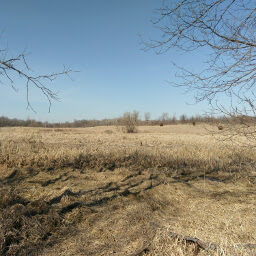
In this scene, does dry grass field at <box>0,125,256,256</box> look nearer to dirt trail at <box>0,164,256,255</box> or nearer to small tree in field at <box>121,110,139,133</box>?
dirt trail at <box>0,164,256,255</box>

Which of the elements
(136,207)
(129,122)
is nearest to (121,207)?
(136,207)

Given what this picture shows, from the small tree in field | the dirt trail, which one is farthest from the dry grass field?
the small tree in field

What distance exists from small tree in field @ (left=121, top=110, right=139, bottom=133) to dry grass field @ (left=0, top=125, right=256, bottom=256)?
22.8 m

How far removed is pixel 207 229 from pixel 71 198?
269 centimetres

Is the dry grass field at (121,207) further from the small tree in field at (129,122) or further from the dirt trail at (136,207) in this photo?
the small tree in field at (129,122)

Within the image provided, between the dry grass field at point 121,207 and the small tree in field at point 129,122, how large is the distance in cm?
2283

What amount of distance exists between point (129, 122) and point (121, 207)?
87.0 ft

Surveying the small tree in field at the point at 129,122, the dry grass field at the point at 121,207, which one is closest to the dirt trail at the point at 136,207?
the dry grass field at the point at 121,207

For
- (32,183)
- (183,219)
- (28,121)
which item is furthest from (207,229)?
(28,121)

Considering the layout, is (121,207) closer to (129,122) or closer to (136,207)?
(136,207)

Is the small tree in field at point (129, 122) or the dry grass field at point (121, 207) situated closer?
the dry grass field at point (121, 207)

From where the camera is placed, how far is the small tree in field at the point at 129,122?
30547mm

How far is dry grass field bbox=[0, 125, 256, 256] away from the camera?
2.92m

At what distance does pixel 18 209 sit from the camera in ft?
12.0
